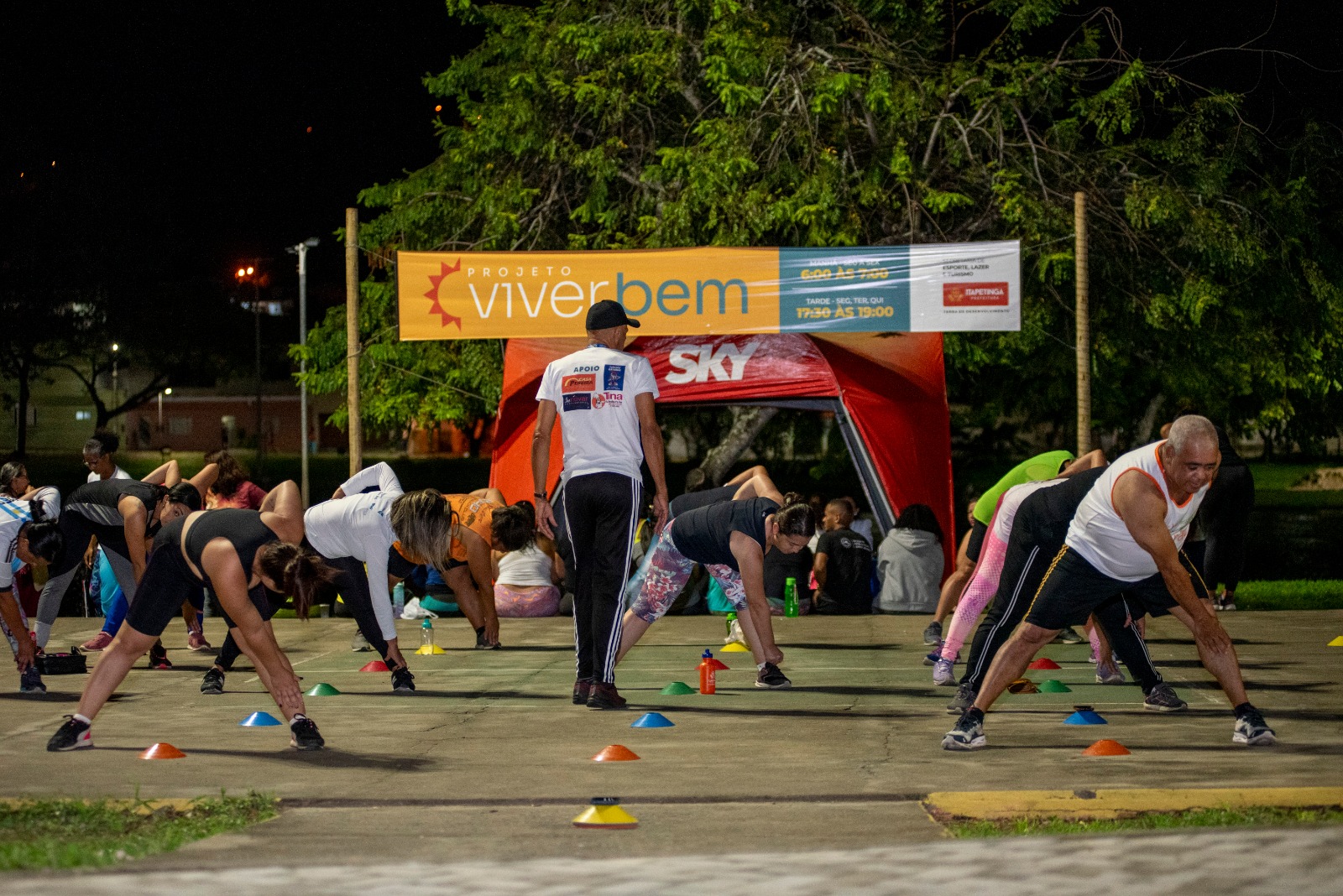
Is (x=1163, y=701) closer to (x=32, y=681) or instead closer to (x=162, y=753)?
(x=162, y=753)

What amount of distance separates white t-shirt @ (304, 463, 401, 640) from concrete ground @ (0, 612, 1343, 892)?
0.65m

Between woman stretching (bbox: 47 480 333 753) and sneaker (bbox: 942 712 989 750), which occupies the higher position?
woman stretching (bbox: 47 480 333 753)

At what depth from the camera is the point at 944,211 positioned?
2302 cm

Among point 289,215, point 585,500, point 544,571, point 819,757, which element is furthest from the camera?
point 289,215

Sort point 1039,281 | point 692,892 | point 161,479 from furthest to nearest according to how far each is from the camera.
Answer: point 1039,281 → point 161,479 → point 692,892

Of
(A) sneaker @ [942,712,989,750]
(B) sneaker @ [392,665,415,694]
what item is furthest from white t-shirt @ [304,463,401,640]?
(A) sneaker @ [942,712,989,750]

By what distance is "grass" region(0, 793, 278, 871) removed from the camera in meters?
5.41

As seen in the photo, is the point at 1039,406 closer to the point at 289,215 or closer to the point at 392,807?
the point at 392,807

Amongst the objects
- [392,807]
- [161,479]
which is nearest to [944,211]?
[161,479]

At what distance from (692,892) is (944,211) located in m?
19.1

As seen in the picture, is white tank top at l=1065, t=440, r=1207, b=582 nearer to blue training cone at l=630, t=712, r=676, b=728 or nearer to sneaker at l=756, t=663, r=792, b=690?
blue training cone at l=630, t=712, r=676, b=728

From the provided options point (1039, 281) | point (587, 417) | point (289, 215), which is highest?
point (289, 215)

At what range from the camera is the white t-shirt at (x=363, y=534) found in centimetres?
1002

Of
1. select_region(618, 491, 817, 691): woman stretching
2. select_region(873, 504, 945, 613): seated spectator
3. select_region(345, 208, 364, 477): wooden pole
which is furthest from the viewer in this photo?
select_region(345, 208, 364, 477): wooden pole
